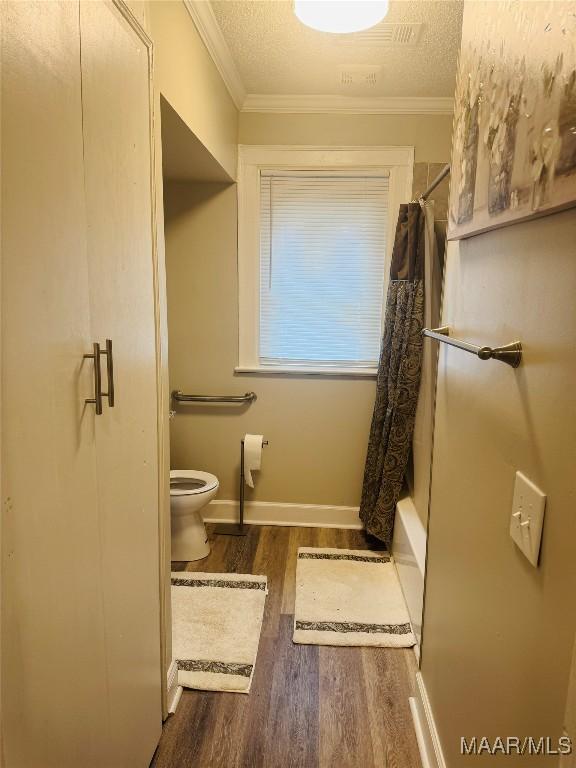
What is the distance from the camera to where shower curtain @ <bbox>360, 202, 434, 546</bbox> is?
8.46 feet

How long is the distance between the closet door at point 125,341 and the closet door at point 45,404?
0.07m

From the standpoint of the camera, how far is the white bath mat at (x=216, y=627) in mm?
1842

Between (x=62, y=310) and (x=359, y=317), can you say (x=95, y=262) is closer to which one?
(x=62, y=310)

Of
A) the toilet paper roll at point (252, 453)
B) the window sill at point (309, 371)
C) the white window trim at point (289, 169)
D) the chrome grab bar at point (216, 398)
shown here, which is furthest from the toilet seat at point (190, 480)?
the white window trim at point (289, 169)

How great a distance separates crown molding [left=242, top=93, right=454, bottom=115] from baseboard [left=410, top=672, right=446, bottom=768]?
2.76m

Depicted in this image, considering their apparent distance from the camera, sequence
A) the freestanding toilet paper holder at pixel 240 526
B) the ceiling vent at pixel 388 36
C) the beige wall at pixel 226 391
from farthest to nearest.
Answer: the freestanding toilet paper holder at pixel 240 526
the beige wall at pixel 226 391
the ceiling vent at pixel 388 36

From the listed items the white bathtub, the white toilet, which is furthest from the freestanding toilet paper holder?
the white bathtub

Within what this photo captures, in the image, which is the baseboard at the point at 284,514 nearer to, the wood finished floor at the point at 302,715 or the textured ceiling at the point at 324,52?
the wood finished floor at the point at 302,715

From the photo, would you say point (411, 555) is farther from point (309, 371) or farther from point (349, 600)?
point (309, 371)

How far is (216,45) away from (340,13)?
2.07ft

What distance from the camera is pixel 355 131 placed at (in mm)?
2736

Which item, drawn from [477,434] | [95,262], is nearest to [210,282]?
[95,262]

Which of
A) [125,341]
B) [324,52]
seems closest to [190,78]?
[324,52]

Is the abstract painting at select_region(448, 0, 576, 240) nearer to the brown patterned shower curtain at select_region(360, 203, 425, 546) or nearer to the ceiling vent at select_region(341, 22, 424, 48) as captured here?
the ceiling vent at select_region(341, 22, 424, 48)
